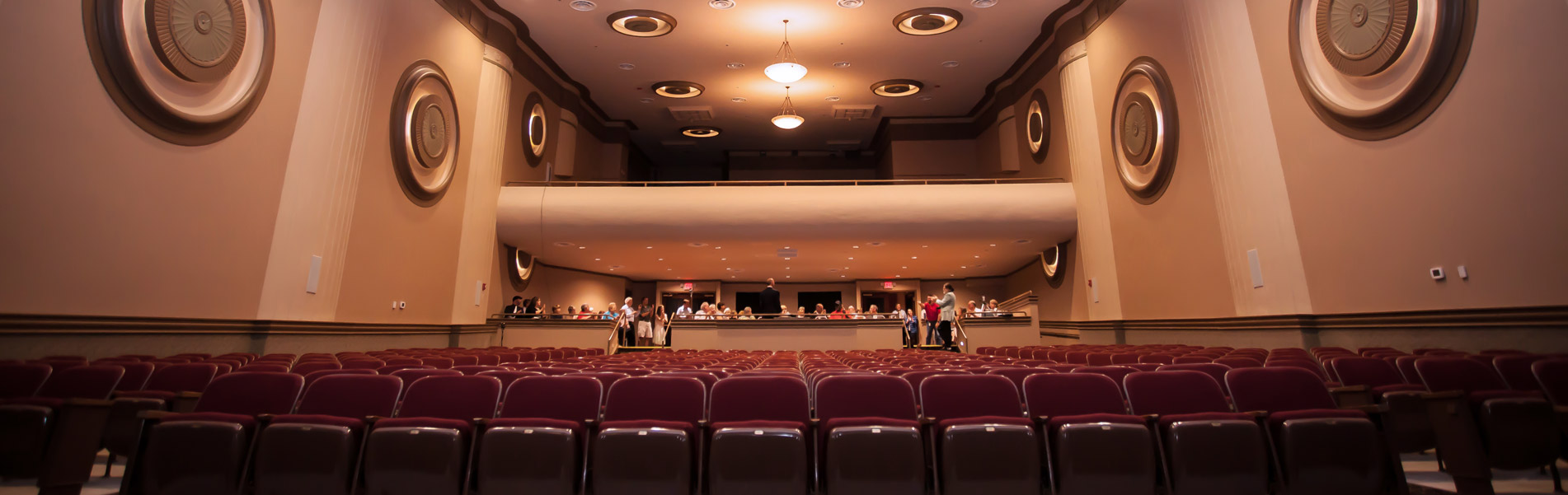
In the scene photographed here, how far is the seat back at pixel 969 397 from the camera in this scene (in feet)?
9.63

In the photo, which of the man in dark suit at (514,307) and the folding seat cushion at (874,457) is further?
the man in dark suit at (514,307)

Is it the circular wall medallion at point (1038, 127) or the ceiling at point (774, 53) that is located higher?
the ceiling at point (774, 53)

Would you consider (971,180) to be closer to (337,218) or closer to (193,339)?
(337,218)

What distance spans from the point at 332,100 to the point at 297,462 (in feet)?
26.1

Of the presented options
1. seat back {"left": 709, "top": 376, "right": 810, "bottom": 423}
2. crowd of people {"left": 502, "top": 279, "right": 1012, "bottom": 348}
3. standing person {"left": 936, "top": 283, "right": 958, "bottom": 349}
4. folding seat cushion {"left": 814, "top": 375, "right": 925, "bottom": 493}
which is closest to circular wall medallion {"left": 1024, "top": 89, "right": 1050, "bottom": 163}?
crowd of people {"left": 502, "top": 279, "right": 1012, "bottom": 348}

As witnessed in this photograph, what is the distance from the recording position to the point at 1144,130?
1062 centimetres

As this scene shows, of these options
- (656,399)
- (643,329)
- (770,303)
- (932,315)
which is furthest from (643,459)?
(643,329)

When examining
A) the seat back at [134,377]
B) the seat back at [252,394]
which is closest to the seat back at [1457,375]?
the seat back at [252,394]

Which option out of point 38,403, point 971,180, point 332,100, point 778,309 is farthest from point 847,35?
point 38,403

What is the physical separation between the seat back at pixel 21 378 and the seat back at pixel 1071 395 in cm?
524

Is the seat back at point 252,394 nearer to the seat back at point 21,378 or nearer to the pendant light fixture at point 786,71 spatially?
the seat back at point 21,378

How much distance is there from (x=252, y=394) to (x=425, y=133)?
8.67 metres

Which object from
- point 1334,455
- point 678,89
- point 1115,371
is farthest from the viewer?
point 678,89

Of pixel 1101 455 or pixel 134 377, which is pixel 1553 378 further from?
pixel 134 377
